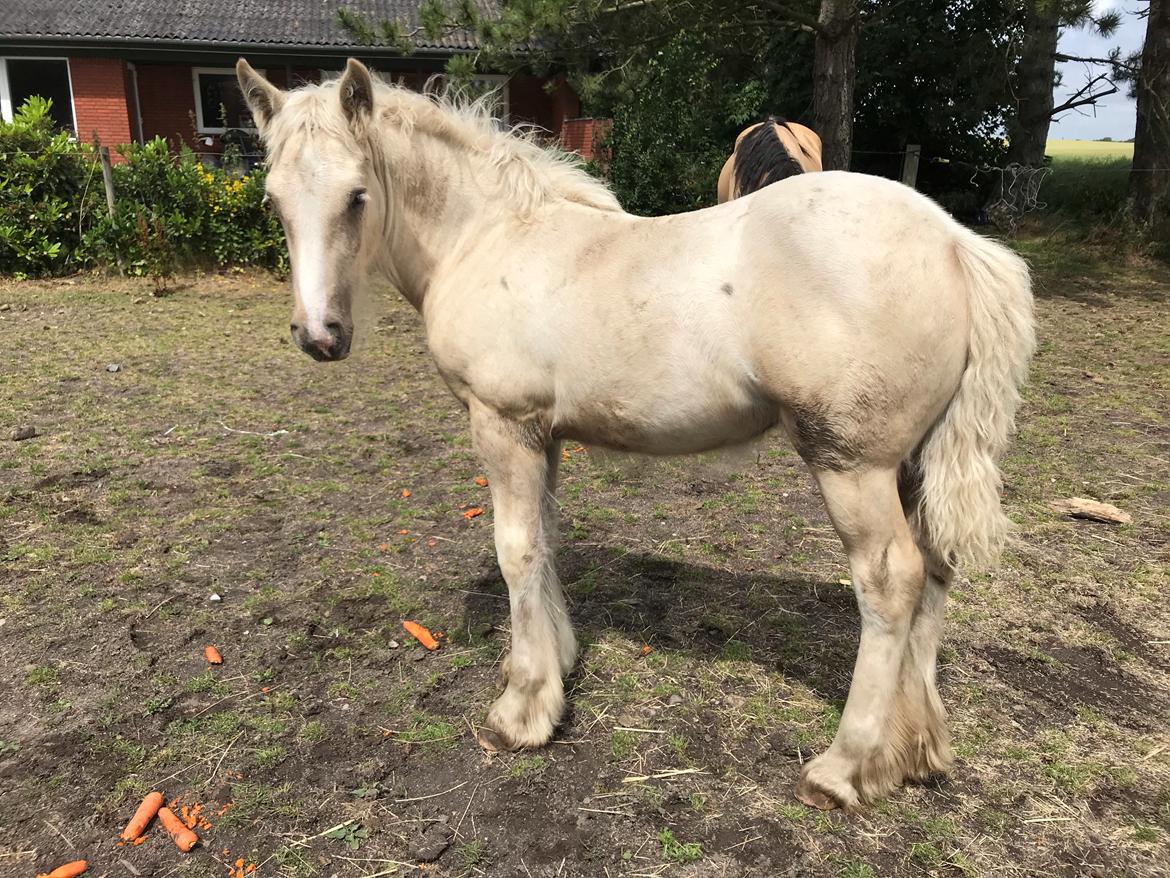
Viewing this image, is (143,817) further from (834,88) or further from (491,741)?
(834,88)

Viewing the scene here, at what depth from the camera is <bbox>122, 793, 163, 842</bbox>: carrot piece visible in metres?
2.31

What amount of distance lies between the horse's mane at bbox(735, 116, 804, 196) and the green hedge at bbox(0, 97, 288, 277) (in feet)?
28.2

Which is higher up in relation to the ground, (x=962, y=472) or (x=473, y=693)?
(x=962, y=472)

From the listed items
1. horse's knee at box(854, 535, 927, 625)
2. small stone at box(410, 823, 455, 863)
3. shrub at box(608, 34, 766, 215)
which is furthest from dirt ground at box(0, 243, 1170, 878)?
shrub at box(608, 34, 766, 215)

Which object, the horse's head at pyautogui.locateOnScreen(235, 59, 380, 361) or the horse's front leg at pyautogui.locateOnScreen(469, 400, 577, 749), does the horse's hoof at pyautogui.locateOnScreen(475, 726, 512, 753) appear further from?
the horse's head at pyautogui.locateOnScreen(235, 59, 380, 361)

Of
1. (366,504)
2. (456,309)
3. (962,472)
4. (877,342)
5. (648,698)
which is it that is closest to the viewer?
(877,342)

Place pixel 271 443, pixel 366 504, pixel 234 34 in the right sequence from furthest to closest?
pixel 234 34 → pixel 271 443 → pixel 366 504

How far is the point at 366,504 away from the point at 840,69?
840 cm

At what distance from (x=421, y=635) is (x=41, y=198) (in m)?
10.4

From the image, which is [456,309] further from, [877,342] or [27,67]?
[27,67]

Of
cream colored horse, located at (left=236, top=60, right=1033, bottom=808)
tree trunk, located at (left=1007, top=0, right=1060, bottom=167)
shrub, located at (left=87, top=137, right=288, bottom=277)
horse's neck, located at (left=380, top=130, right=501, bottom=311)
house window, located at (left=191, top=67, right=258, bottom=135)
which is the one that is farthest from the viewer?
house window, located at (left=191, top=67, right=258, bottom=135)

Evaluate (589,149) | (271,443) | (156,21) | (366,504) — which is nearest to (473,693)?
(366,504)

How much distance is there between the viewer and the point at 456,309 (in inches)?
99.2

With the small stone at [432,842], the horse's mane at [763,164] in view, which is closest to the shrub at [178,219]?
the horse's mane at [763,164]
